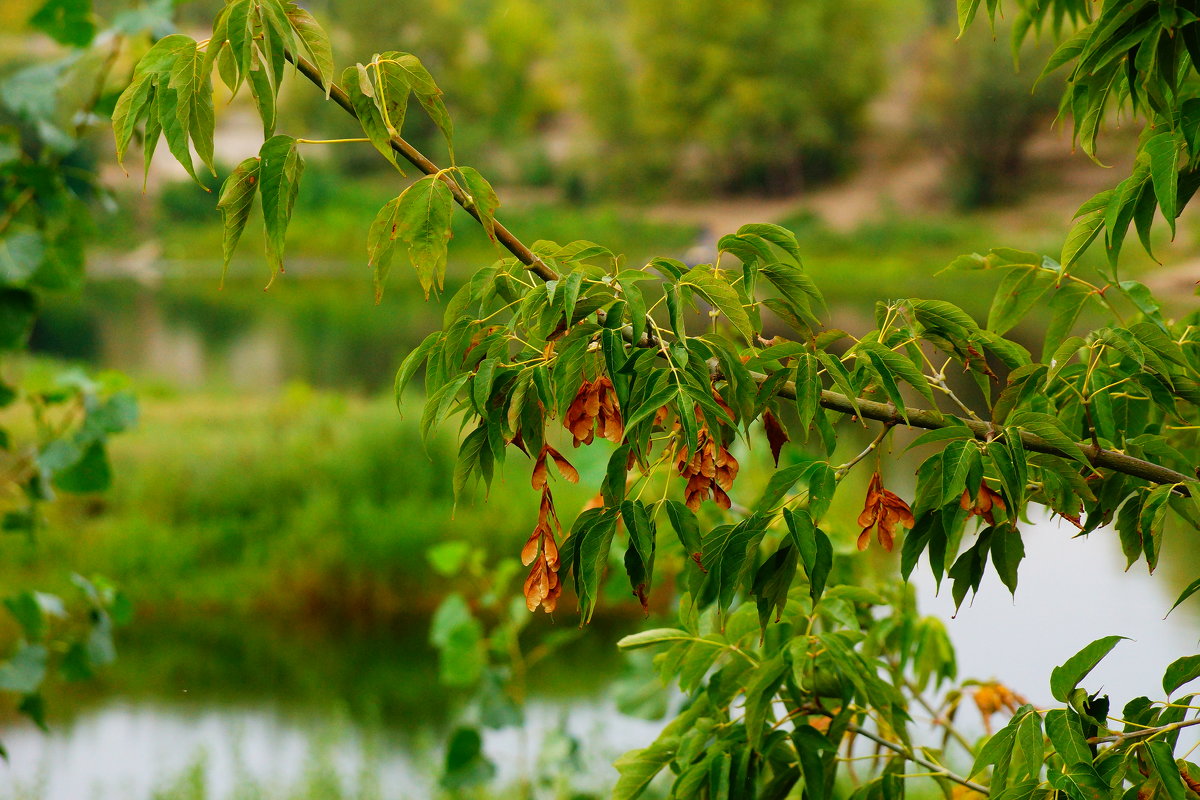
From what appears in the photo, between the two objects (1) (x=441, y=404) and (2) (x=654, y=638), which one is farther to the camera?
(2) (x=654, y=638)

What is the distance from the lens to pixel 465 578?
3.58 m

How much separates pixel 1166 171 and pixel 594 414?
274 millimetres

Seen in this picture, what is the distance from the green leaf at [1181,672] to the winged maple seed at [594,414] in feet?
0.94

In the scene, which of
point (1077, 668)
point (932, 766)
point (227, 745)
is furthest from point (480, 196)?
point (227, 745)

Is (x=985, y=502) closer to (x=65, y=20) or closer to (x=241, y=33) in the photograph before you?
(x=241, y=33)

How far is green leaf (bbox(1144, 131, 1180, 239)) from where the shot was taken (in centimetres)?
45

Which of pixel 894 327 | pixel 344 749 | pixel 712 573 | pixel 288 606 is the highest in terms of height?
pixel 894 327

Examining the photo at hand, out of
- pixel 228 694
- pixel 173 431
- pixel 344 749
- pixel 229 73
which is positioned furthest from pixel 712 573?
pixel 173 431

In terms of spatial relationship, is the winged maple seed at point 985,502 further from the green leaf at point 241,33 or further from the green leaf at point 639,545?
the green leaf at point 241,33

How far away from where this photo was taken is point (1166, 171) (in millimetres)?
463

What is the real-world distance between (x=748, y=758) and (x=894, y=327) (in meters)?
0.27

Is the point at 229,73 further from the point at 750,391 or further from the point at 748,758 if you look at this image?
the point at 748,758

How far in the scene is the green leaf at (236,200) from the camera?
17.1 inches

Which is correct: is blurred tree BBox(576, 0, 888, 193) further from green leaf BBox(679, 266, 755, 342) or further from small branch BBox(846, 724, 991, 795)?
green leaf BBox(679, 266, 755, 342)
